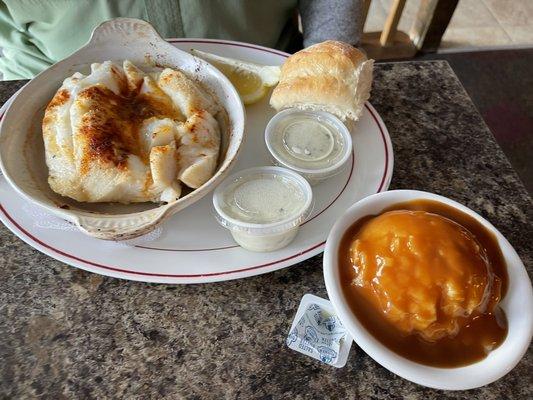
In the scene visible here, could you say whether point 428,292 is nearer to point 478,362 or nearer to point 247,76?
point 478,362

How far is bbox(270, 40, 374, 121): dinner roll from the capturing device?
1.04 meters

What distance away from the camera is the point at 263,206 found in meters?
0.88

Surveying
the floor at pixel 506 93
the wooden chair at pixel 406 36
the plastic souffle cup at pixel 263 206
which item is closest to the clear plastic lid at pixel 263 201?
the plastic souffle cup at pixel 263 206

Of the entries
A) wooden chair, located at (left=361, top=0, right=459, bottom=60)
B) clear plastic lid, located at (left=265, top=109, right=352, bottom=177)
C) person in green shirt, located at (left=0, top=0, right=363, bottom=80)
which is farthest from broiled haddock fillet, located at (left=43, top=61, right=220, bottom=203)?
wooden chair, located at (left=361, top=0, right=459, bottom=60)

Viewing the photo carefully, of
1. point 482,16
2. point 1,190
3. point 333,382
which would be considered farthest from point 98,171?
point 482,16

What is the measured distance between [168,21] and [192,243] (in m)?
0.69

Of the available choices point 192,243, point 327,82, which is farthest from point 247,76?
point 192,243

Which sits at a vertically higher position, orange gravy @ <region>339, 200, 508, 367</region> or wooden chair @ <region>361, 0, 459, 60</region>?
orange gravy @ <region>339, 200, 508, 367</region>

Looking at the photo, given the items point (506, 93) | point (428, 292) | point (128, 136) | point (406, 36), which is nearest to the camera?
point (428, 292)

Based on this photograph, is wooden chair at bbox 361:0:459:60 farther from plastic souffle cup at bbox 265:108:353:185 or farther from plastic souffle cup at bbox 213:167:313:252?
plastic souffle cup at bbox 213:167:313:252

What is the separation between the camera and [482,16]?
A: 10.1 ft

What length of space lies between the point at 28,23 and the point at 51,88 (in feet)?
1.37

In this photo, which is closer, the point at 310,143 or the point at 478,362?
the point at 478,362

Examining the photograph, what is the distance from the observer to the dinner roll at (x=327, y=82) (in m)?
1.04
